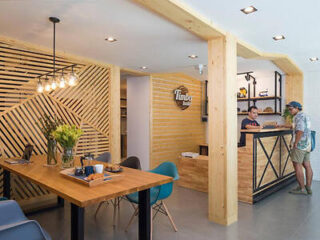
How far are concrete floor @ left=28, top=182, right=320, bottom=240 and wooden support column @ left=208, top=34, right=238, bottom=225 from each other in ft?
0.79

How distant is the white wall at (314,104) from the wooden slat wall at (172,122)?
3057 millimetres

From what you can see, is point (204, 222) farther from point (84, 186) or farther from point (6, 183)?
point (6, 183)

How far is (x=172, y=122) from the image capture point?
23.4ft

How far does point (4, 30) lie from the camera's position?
11.2 feet

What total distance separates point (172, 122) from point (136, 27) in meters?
4.12

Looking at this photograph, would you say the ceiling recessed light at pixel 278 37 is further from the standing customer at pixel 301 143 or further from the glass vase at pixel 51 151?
the glass vase at pixel 51 151

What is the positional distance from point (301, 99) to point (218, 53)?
12.4 ft

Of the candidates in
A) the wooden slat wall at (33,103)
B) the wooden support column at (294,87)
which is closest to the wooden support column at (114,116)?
the wooden slat wall at (33,103)

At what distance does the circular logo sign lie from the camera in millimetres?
7184

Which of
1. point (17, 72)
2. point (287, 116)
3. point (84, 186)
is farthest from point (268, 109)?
point (17, 72)

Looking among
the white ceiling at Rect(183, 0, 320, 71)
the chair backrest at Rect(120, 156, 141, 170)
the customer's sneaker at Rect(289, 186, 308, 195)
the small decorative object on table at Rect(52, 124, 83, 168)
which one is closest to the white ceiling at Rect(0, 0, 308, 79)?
the white ceiling at Rect(183, 0, 320, 71)

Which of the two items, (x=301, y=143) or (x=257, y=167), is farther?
(x=301, y=143)

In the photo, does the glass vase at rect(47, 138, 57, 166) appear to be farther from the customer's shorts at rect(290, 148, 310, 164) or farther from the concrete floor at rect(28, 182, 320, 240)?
the customer's shorts at rect(290, 148, 310, 164)

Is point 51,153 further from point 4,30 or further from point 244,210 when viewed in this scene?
point 244,210
